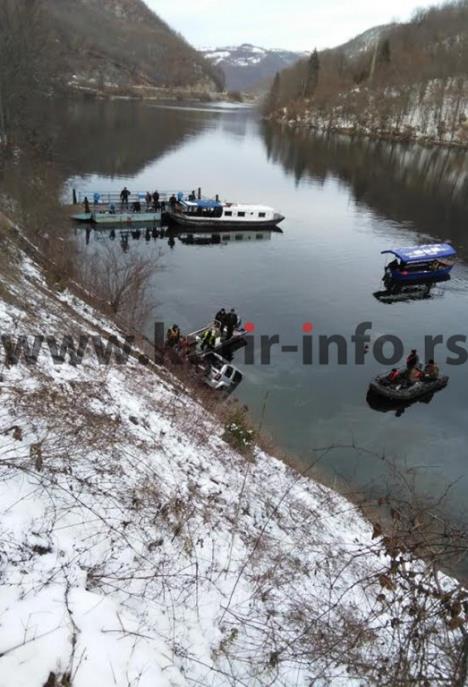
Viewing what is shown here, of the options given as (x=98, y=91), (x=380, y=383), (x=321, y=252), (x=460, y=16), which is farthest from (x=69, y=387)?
(x=460, y=16)

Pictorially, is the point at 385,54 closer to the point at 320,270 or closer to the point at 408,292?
the point at 320,270

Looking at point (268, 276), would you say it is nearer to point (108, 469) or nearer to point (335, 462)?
point (335, 462)

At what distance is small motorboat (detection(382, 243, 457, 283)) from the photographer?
34.1 m

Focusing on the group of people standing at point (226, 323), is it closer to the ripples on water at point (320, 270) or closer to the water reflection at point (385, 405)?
the ripples on water at point (320, 270)

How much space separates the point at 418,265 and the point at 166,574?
113 feet

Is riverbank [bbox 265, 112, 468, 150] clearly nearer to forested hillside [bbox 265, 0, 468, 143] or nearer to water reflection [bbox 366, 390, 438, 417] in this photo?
forested hillside [bbox 265, 0, 468, 143]

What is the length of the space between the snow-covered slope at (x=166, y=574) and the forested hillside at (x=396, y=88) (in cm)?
13307

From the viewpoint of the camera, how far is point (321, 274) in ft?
114

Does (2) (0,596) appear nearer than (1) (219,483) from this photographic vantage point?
Yes

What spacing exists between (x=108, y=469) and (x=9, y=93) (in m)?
45.5

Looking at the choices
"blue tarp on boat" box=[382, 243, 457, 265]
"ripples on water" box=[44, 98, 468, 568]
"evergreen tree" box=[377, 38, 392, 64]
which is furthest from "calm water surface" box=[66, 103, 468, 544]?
"evergreen tree" box=[377, 38, 392, 64]

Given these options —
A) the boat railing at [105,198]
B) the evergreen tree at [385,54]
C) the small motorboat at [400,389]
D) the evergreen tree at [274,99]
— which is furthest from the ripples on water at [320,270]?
the evergreen tree at [274,99]

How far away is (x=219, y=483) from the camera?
8.85 metres

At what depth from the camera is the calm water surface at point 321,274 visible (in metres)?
18.0
